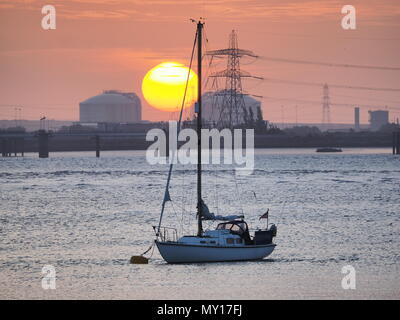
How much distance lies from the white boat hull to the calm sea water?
0.39 meters

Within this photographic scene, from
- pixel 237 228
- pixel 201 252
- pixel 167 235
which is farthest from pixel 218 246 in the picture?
pixel 167 235

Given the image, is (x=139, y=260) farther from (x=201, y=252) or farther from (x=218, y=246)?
(x=218, y=246)

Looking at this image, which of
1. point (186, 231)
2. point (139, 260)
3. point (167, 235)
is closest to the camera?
point (139, 260)

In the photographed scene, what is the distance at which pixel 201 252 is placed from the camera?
1886 inches

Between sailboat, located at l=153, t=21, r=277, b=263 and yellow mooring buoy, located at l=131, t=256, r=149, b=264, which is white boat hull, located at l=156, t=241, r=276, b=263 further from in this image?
yellow mooring buoy, located at l=131, t=256, r=149, b=264

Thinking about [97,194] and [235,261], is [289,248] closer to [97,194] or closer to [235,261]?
[235,261]

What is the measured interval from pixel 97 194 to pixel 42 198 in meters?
7.43

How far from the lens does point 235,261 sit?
4900 centimetres

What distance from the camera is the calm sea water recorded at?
43000 millimetres

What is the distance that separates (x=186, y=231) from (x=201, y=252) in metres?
15.7

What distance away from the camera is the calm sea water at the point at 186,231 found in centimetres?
4300

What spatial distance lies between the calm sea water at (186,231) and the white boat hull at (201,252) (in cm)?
39

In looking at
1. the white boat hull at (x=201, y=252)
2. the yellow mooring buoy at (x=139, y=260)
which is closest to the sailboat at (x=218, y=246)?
the white boat hull at (x=201, y=252)

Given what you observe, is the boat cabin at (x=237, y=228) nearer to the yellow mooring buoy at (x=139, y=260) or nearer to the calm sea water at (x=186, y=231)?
the calm sea water at (x=186, y=231)
